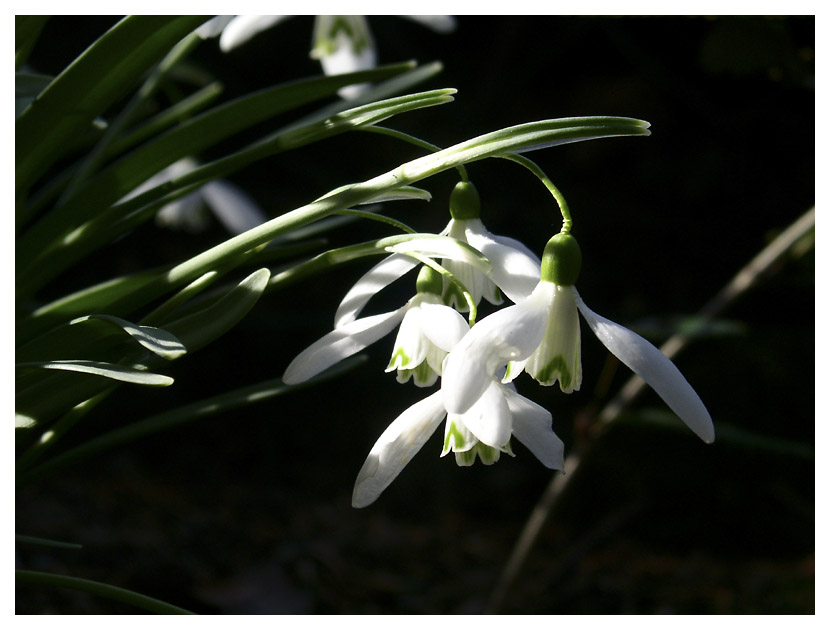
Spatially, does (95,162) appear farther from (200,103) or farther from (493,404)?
(493,404)

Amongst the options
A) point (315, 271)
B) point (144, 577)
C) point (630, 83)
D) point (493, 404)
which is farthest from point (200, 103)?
point (630, 83)

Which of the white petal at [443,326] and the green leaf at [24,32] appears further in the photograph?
the green leaf at [24,32]

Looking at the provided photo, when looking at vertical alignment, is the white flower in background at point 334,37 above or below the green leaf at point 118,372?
above

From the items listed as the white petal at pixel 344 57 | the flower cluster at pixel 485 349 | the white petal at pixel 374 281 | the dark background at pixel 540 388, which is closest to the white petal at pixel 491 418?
the flower cluster at pixel 485 349

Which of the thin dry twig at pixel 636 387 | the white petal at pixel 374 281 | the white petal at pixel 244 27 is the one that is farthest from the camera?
the thin dry twig at pixel 636 387

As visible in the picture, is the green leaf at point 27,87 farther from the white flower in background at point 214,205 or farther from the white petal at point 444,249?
the white flower in background at point 214,205

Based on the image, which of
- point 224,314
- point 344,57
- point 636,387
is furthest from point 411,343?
point 636,387

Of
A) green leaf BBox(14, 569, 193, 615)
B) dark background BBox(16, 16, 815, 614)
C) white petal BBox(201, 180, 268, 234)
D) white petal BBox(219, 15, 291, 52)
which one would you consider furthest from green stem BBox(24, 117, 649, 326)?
dark background BBox(16, 16, 815, 614)
